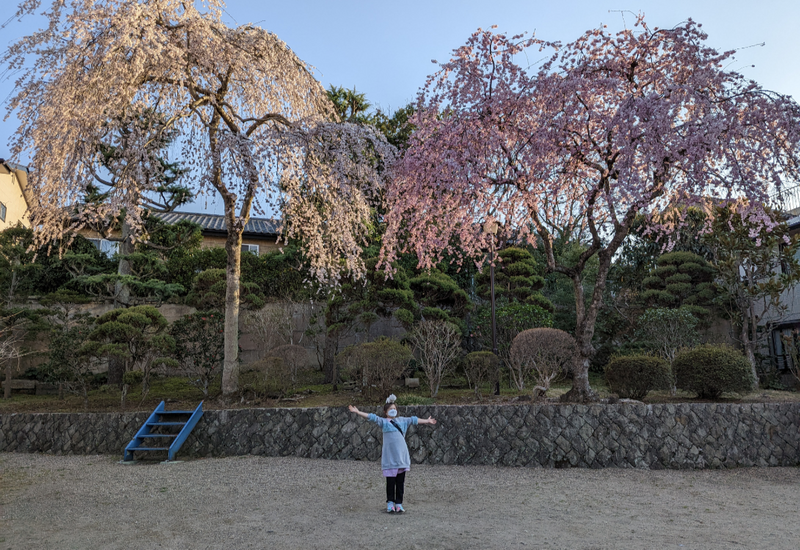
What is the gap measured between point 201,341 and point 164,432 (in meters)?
2.26

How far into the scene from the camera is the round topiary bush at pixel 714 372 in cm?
898

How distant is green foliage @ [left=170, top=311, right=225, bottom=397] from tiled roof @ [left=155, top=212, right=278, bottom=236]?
7995mm

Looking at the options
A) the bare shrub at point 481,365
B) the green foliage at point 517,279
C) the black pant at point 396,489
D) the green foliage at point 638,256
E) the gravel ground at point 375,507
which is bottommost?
the gravel ground at point 375,507

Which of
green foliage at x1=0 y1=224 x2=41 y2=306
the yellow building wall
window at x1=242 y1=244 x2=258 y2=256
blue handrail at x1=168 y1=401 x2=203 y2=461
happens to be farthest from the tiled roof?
blue handrail at x1=168 y1=401 x2=203 y2=461

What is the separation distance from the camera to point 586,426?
8047 mm

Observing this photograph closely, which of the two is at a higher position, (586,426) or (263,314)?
(263,314)

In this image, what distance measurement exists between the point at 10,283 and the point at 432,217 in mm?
12584

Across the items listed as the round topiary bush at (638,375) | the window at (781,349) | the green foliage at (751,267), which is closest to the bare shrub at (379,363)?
the round topiary bush at (638,375)

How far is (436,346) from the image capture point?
11336 millimetres

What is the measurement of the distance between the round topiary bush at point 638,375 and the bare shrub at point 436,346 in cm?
319

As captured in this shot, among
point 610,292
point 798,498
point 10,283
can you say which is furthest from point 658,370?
point 10,283

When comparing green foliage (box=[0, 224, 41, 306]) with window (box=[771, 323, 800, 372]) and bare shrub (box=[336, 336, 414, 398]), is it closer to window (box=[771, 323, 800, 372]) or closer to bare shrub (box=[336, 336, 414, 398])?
bare shrub (box=[336, 336, 414, 398])

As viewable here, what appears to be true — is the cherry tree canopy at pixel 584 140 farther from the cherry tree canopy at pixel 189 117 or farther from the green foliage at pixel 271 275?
the green foliage at pixel 271 275

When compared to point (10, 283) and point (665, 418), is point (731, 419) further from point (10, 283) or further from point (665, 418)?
point (10, 283)
